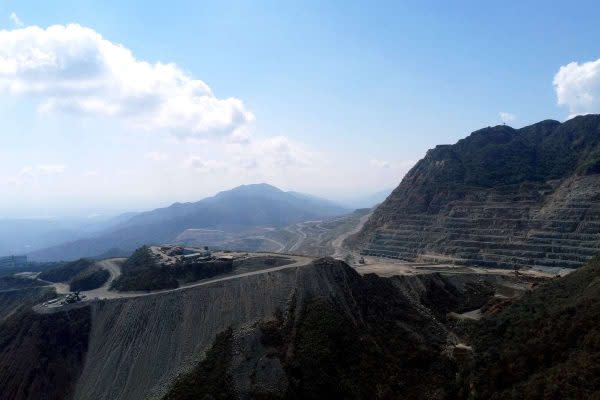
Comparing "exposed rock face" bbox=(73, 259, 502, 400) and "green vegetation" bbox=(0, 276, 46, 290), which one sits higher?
"green vegetation" bbox=(0, 276, 46, 290)

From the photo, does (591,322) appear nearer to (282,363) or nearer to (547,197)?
(282,363)

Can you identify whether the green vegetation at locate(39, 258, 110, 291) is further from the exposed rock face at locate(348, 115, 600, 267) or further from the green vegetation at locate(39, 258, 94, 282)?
the exposed rock face at locate(348, 115, 600, 267)

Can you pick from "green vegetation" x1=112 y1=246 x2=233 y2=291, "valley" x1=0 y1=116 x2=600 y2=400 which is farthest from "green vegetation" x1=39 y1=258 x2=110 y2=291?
"green vegetation" x1=112 y1=246 x2=233 y2=291

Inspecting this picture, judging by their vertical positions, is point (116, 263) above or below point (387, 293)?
above

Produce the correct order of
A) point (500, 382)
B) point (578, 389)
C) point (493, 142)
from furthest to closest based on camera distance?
point (493, 142) < point (500, 382) < point (578, 389)

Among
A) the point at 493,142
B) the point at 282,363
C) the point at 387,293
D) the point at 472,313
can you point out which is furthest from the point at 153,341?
the point at 493,142
